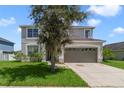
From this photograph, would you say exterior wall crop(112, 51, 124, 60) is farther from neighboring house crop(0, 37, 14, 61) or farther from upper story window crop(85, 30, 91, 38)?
neighboring house crop(0, 37, 14, 61)

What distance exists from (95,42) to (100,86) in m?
15.9

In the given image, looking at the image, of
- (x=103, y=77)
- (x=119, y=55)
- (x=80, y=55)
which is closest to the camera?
(x=103, y=77)

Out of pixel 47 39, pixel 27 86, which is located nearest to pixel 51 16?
pixel 47 39

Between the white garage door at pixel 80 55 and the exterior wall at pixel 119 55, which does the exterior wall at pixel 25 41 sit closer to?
the white garage door at pixel 80 55

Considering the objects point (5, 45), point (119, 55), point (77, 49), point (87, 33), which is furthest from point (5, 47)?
point (77, 49)

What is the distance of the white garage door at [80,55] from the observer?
27078 millimetres

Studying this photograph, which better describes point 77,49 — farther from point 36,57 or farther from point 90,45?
point 36,57

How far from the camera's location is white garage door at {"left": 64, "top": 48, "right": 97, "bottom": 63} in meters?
27.1

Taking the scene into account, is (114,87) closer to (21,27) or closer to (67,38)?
(67,38)

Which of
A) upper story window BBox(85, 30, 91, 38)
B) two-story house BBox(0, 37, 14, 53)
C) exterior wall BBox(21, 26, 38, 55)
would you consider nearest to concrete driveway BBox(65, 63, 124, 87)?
exterior wall BBox(21, 26, 38, 55)

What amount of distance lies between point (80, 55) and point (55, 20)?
483 inches

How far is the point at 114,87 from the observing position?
1124cm

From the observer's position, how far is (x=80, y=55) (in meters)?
27.2

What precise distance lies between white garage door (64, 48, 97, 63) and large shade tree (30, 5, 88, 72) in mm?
10628
